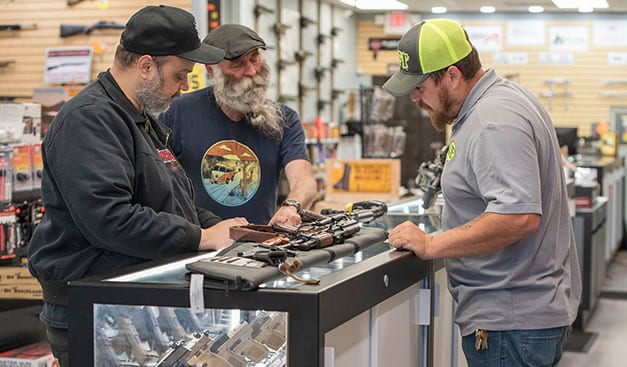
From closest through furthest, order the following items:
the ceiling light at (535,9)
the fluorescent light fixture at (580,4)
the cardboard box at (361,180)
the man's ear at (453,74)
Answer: the man's ear at (453,74)
the cardboard box at (361,180)
the fluorescent light fixture at (580,4)
the ceiling light at (535,9)

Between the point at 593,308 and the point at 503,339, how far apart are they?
5.72m

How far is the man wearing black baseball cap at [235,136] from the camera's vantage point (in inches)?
141

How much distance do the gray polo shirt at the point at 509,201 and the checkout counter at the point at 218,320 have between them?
37cm

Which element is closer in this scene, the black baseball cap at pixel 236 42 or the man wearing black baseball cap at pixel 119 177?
the man wearing black baseball cap at pixel 119 177

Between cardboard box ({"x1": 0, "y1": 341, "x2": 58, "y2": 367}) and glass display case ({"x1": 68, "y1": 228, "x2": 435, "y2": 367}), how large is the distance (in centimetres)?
229

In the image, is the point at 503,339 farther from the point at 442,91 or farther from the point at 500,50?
the point at 500,50

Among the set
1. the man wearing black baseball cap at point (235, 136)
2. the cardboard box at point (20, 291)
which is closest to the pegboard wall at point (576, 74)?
the cardboard box at point (20, 291)

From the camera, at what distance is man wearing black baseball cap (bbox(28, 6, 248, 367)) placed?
2395 millimetres

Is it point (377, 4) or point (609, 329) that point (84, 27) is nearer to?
point (609, 329)

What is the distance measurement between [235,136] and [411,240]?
1.14 metres

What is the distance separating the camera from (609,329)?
7547 mm

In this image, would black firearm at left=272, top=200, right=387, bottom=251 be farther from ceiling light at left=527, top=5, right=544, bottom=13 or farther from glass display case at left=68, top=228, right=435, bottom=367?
ceiling light at left=527, top=5, right=544, bottom=13

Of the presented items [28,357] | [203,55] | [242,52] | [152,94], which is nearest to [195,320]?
[152,94]

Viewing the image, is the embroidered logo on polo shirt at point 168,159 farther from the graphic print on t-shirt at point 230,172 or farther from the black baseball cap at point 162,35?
the graphic print on t-shirt at point 230,172
